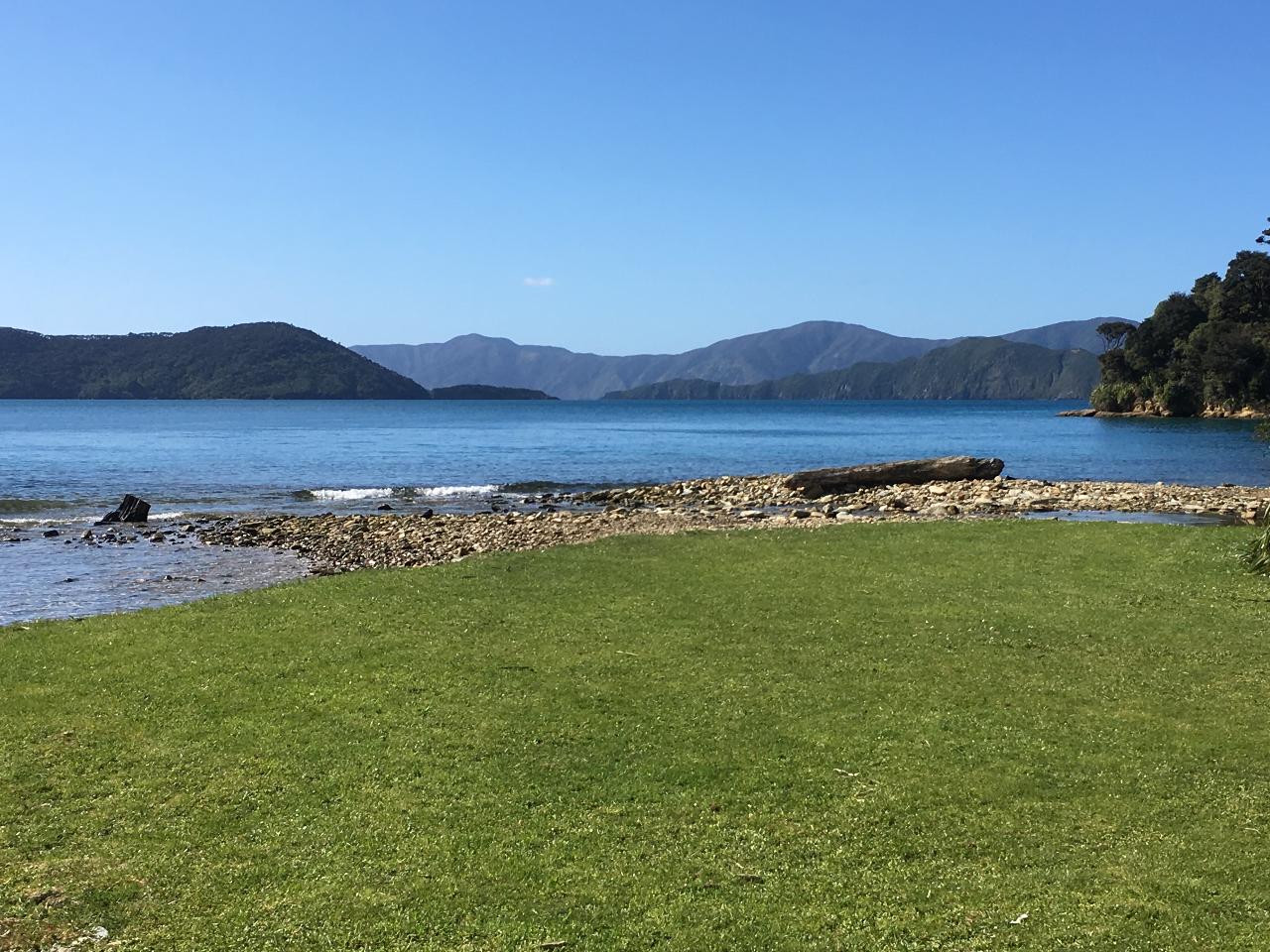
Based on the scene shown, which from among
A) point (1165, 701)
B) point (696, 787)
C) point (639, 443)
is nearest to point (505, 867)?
point (696, 787)

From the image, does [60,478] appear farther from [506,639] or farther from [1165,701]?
[1165,701]

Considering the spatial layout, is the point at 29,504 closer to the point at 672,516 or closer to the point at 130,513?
the point at 130,513

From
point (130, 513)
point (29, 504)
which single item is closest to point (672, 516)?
point (130, 513)

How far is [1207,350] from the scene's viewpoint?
400 ft

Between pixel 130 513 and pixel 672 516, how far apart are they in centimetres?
2141

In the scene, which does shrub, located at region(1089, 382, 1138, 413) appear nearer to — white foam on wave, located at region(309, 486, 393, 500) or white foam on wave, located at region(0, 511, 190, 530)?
white foam on wave, located at region(309, 486, 393, 500)

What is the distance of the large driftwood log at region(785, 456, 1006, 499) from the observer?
42.4 m

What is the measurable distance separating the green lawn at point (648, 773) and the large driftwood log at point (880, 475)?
24942 mm

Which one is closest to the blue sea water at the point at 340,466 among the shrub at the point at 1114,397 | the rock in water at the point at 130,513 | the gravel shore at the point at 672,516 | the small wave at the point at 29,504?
the small wave at the point at 29,504

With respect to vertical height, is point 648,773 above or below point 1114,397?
below

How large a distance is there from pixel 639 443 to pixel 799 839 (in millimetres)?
90716

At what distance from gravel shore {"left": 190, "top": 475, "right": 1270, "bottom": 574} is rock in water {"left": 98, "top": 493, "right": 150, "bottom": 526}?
409 centimetres

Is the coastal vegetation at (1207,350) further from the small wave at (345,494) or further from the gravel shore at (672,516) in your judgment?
the small wave at (345,494)

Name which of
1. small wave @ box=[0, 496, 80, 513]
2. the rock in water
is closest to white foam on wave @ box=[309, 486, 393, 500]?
the rock in water
